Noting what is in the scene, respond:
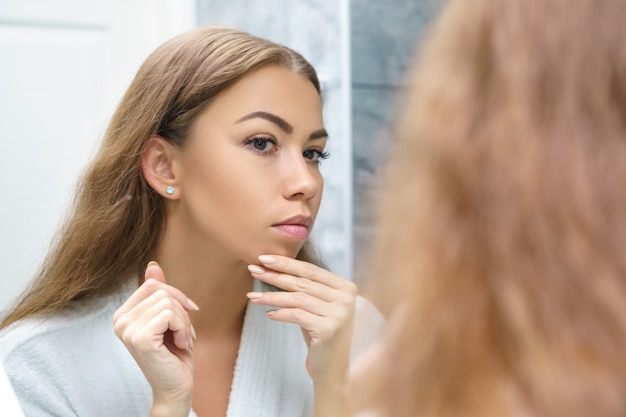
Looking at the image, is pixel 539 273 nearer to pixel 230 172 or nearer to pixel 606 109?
pixel 606 109

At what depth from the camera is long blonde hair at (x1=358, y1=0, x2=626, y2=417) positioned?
0.25 meters

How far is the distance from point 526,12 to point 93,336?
0.60m

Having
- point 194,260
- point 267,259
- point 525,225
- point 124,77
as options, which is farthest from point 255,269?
point 124,77

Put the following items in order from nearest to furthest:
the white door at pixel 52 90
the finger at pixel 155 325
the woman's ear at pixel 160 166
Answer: the finger at pixel 155 325 < the woman's ear at pixel 160 166 < the white door at pixel 52 90

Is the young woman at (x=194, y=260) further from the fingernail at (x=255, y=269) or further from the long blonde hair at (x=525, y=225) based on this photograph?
the long blonde hair at (x=525, y=225)

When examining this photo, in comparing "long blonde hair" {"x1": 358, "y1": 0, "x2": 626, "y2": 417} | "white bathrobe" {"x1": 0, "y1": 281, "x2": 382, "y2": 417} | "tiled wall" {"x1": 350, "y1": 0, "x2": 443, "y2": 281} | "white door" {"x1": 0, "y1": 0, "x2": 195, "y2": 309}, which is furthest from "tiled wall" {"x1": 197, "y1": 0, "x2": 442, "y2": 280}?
"long blonde hair" {"x1": 358, "y1": 0, "x2": 626, "y2": 417}

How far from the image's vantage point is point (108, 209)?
2.54 ft

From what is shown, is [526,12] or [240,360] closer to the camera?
[526,12]

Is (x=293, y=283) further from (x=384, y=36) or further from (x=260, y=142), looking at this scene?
(x=384, y=36)

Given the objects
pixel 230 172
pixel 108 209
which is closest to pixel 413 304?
pixel 230 172

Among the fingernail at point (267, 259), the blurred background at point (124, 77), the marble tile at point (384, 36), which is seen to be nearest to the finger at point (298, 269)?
the fingernail at point (267, 259)

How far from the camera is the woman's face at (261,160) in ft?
2.31

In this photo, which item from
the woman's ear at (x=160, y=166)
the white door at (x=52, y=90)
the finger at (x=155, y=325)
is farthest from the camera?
the white door at (x=52, y=90)

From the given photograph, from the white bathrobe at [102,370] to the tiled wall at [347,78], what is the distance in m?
0.32
